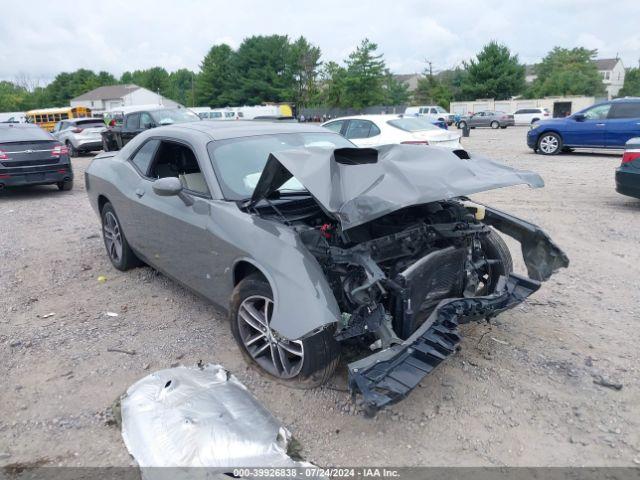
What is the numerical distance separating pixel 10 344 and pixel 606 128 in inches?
576

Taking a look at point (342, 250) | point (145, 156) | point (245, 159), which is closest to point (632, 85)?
point (145, 156)

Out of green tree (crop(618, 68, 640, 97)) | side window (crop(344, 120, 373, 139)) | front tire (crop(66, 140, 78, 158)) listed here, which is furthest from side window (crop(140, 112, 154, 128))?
green tree (crop(618, 68, 640, 97))

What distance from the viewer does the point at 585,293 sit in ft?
15.4

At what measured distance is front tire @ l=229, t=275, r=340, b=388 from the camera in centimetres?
297

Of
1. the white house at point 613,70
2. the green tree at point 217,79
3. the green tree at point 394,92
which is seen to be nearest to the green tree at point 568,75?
the green tree at point 394,92

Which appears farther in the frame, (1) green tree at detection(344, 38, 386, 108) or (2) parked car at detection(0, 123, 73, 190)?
(1) green tree at detection(344, 38, 386, 108)

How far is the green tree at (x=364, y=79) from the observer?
55.8m

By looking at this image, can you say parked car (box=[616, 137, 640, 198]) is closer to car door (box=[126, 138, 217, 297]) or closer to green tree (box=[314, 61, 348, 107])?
car door (box=[126, 138, 217, 297])

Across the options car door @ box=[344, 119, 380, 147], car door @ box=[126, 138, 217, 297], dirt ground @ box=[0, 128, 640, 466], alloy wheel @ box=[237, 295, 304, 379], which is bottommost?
dirt ground @ box=[0, 128, 640, 466]

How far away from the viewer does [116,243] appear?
213 inches

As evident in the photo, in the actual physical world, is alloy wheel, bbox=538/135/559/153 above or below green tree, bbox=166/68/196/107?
below

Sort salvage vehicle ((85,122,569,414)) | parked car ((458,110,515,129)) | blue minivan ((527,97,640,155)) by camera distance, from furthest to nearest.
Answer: parked car ((458,110,515,129))
blue minivan ((527,97,640,155))
salvage vehicle ((85,122,569,414))

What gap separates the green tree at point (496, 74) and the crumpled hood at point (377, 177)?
195ft

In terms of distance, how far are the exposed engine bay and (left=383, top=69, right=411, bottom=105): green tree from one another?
5816 centimetres
